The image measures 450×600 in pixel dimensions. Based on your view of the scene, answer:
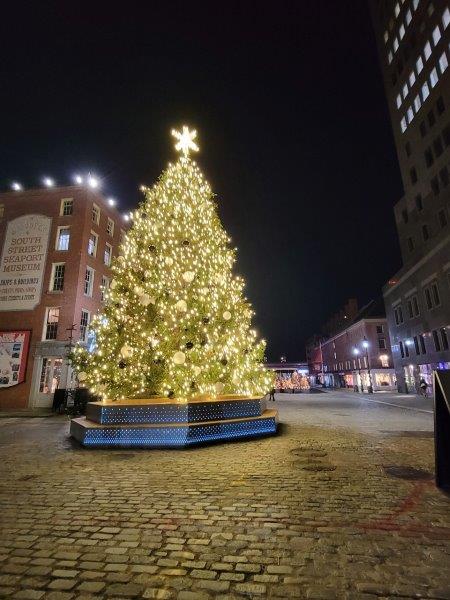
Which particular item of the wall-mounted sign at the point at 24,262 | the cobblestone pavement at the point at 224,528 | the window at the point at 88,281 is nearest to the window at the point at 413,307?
the cobblestone pavement at the point at 224,528

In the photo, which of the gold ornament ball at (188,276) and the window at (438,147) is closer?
the gold ornament ball at (188,276)

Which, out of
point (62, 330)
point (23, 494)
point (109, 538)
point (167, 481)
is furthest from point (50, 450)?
point (62, 330)

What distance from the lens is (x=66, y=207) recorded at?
1081 inches

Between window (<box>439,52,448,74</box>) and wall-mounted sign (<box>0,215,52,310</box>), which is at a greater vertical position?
window (<box>439,52,448,74</box>)

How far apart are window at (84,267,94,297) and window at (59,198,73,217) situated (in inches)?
205

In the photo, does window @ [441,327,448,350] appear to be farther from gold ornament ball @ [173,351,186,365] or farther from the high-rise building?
gold ornament ball @ [173,351,186,365]

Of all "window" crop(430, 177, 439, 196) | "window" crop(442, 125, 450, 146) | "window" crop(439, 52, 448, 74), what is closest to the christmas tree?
"window" crop(442, 125, 450, 146)

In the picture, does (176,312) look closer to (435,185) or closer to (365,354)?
(435,185)

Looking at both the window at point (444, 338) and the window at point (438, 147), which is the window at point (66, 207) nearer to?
the window at point (444, 338)

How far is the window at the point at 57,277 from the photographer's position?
999 inches

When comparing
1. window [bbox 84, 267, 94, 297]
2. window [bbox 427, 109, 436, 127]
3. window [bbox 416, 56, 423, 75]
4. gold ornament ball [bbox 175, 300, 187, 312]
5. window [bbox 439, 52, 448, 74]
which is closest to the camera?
gold ornament ball [bbox 175, 300, 187, 312]

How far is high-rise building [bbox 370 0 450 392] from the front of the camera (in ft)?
101

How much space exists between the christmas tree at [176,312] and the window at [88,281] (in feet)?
48.5

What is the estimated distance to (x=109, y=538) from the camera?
378 cm
